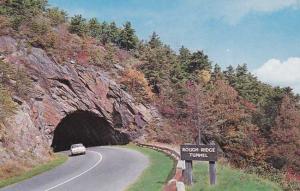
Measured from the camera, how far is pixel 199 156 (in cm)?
1970

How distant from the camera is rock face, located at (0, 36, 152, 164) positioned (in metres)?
39.9

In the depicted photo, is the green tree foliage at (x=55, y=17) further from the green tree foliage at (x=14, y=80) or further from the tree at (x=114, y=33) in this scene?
the green tree foliage at (x=14, y=80)

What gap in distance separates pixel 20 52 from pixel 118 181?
31940 millimetres

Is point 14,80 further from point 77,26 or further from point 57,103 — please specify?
point 77,26

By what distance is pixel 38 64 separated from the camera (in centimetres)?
5253

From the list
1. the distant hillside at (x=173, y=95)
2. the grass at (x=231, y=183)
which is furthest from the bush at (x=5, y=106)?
the grass at (x=231, y=183)

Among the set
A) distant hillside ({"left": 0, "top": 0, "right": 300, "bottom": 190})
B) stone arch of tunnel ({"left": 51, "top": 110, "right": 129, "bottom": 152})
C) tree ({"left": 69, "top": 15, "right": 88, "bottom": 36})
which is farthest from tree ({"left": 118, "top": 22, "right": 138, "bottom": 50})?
stone arch of tunnel ({"left": 51, "top": 110, "right": 129, "bottom": 152})

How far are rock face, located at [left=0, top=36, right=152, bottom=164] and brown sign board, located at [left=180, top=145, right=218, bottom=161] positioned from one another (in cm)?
1950

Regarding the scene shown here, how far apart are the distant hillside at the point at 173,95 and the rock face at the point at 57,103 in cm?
84

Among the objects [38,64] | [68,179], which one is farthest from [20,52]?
[68,179]

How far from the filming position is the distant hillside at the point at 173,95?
55594 millimetres

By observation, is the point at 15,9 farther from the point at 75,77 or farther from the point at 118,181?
the point at 118,181

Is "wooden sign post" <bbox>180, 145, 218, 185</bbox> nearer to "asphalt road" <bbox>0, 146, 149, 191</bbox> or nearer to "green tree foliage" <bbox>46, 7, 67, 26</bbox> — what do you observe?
"asphalt road" <bbox>0, 146, 149, 191</bbox>

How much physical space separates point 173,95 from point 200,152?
47.7m
